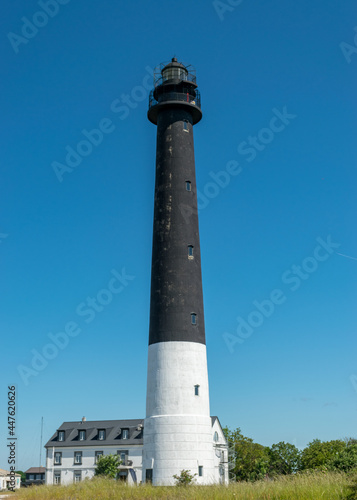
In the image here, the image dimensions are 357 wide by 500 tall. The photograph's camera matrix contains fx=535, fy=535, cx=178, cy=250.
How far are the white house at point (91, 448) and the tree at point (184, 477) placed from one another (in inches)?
1676

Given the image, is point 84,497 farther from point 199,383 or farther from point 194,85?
point 194,85

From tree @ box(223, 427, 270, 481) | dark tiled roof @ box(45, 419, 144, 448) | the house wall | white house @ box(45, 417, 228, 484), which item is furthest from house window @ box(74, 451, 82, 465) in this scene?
tree @ box(223, 427, 270, 481)

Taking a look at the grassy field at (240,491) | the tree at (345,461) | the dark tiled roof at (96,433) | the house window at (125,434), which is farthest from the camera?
the house window at (125,434)

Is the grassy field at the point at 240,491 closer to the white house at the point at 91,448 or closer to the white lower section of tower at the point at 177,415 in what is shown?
the white lower section of tower at the point at 177,415

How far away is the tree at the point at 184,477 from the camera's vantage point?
3103cm

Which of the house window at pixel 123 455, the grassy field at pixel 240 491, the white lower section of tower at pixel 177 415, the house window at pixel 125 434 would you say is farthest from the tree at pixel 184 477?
the house window at pixel 125 434

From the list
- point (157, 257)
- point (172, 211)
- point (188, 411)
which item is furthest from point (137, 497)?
point (172, 211)

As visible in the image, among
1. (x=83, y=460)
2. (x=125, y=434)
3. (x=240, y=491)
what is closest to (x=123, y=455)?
(x=125, y=434)

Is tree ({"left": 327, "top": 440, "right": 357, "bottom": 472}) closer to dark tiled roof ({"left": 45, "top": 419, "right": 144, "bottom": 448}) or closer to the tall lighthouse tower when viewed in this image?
the tall lighthouse tower

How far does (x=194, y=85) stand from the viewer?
40.2 metres

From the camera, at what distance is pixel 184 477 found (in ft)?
103

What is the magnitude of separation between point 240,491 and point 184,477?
37.4 feet

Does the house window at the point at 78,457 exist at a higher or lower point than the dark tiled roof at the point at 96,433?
lower

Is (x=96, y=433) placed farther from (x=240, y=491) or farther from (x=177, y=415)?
(x=240, y=491)
